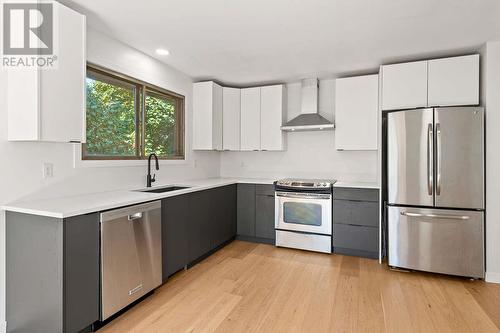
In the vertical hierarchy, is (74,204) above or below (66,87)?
below

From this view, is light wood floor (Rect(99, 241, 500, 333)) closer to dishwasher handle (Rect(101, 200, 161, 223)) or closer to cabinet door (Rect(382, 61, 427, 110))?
dishwasher handle (Rect(101, 200, 161, 223))

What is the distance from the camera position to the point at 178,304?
2.34 metres

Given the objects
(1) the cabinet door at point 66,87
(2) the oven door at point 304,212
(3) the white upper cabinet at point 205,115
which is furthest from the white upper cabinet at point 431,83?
(1) the cabinet door at point 66,87

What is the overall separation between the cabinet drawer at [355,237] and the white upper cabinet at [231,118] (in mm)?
1987

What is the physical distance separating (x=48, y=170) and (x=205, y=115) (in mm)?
2243

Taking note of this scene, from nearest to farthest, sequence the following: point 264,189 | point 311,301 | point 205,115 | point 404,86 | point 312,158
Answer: point 311,301 → point 404,86 → point 264,189 → point 205,115 → point 312,158

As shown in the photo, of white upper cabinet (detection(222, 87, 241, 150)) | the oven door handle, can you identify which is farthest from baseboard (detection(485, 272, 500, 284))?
white upper cabinet (detection(222, 87, 241, 150))

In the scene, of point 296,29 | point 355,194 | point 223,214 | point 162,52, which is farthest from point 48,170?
point 355,194

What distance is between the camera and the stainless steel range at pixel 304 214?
11.7 feet

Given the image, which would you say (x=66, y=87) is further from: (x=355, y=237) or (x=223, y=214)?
(x=355, y=237)

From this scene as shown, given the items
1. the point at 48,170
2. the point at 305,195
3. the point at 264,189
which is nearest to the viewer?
the point at 48,170

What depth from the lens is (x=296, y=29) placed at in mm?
2502

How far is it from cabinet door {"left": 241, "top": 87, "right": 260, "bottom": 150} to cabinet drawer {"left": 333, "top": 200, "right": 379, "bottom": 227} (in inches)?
60.9

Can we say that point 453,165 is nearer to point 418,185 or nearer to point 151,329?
point 418,185
